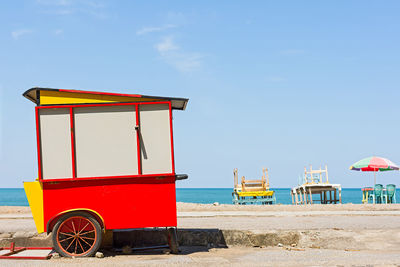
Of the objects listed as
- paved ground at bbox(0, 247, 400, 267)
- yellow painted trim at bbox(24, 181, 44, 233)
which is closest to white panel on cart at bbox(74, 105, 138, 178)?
yellow painted trim at bbox(24, 181, 44, 233)

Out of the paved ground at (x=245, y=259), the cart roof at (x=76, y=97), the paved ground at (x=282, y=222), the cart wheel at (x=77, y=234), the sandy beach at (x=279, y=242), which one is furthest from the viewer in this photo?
the paved ground at (x=282, y=222)

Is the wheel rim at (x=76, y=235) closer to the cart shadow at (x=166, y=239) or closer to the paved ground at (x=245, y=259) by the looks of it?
the paved ground at (x=245, y=259)

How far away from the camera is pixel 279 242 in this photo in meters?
11.3

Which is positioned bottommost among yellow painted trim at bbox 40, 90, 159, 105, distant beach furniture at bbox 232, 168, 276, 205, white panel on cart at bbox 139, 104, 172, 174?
distant beach furniture at bbox 232, 168, 276, 205

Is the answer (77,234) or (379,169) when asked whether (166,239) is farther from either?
(379,169)

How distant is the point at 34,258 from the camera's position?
905cm

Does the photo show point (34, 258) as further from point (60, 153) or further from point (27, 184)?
point (60, 153)

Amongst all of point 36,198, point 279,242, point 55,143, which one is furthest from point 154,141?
point 279,242

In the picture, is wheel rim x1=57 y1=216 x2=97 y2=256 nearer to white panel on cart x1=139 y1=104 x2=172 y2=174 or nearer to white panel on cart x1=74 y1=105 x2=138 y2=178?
white panel on cart x1=74 y1=105 x2=138 y2=178

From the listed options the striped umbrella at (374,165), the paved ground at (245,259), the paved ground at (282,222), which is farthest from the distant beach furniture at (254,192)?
the paved ground at (245,259)

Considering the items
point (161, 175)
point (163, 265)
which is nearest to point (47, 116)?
point (161, 175)

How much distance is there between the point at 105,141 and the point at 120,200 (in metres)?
1.17

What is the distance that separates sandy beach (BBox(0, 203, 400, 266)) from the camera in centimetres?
862

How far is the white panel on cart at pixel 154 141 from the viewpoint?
Answer: 936cm
